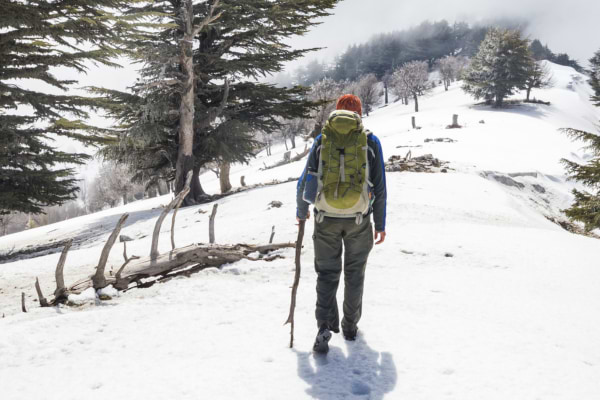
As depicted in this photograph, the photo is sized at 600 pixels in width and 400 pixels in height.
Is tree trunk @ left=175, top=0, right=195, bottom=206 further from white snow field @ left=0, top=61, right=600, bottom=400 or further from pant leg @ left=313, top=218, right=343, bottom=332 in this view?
pant leg @ left=313, top=218, right=343, bottom=332

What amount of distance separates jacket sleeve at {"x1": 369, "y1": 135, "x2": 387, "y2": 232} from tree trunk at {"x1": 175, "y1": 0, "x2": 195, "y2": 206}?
468 inches

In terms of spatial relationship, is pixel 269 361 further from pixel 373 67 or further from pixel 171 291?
pixel 373 67

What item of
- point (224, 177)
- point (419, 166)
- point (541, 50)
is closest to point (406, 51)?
point (541, 50)

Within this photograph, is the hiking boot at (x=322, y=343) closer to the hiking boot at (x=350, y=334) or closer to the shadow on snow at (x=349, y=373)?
the shadow on snow at (x=349, y=373)

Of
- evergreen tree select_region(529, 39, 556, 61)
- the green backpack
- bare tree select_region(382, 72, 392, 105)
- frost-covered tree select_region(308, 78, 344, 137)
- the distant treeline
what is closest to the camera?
the green backpack

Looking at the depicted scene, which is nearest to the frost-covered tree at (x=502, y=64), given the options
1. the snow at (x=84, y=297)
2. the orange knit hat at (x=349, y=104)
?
the orange knit hat at (x=349, y=104)


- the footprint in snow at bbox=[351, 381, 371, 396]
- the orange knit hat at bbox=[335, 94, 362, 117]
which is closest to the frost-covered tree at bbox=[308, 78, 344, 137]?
the orange knit hat at bbox=[335, 94, 362, 117]

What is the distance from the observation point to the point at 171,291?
4359 mm

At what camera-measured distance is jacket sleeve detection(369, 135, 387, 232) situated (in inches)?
118

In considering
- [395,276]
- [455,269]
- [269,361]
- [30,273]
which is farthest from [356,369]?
[30,273]

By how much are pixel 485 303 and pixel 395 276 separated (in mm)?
1261

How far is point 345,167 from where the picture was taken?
2.79 m

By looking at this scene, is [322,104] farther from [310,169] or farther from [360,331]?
[360,331]

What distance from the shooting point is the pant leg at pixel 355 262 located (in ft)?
9.68
